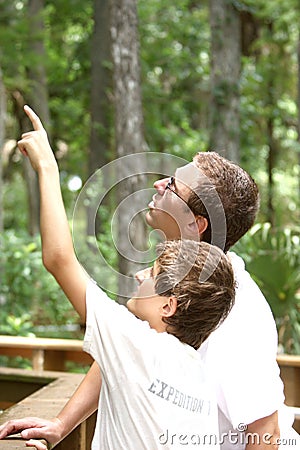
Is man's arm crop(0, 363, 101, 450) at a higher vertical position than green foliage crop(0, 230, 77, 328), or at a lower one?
higher

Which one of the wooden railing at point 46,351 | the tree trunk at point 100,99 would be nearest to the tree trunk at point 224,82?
the tree trunk at point 100,99

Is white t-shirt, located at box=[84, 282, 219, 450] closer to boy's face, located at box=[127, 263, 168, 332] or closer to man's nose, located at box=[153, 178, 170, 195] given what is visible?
boy's face, located at box=[127, 263, 168, 332]

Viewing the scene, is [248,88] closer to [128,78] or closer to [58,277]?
[128,78]

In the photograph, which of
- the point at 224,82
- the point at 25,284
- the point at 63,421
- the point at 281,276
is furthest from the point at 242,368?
the point at 224,82

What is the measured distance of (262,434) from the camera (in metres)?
1.91

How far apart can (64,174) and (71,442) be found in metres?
12.2

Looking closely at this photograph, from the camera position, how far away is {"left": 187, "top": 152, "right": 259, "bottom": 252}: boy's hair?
1.95 metres

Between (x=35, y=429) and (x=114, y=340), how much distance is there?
0.39 metres

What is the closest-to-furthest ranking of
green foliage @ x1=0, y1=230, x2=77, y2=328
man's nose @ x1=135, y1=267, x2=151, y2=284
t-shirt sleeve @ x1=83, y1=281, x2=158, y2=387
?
1. t-shirt sleeve @ x1=83, y1=281, x2=158, y2=387
2. man's nose @ x1=135, y1=267, x2=151, y2=284
3. green foliage @ x1=0, y1=230, x2=77, y2=328

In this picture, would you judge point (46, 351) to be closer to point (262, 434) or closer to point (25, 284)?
point (262, 434)

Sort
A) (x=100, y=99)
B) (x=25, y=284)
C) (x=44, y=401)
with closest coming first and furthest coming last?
(x=44, y=401) → (x=25, y=284) → (x=100, y=99)

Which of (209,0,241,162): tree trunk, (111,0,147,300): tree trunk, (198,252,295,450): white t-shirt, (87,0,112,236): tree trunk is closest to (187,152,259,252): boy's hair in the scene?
(198,252,295,450): white t-shirt

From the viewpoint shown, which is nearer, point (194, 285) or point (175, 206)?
point (194, 285)

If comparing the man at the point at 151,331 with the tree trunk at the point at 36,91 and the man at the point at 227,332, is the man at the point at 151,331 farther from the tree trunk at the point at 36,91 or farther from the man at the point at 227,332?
the tree trunk at the point at 36,91
